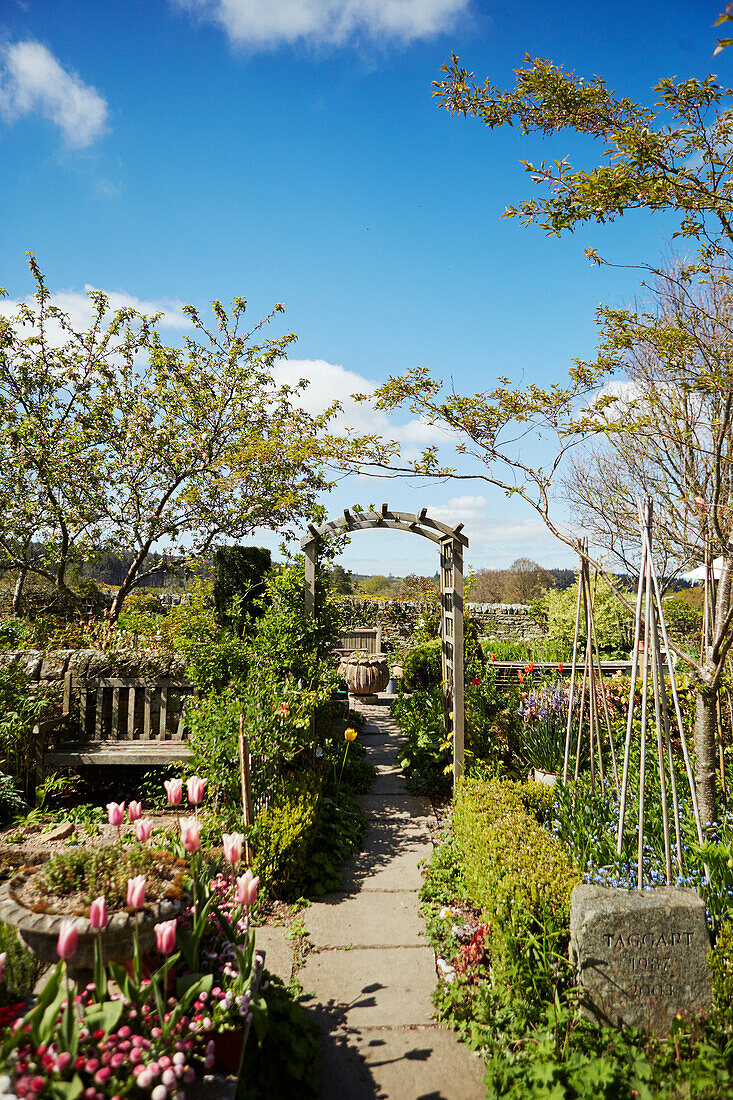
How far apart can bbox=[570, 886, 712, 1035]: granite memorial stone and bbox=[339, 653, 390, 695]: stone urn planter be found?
8.09m

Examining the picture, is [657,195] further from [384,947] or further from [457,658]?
[384,947]

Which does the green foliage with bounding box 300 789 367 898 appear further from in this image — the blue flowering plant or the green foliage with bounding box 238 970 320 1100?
the blue flowering plant

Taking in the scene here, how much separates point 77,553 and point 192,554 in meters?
2.13

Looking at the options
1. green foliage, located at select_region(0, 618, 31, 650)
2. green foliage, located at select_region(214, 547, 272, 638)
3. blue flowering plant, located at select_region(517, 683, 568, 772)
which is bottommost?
blue flowering plant, located at select_region(517, 683, 568, 772)

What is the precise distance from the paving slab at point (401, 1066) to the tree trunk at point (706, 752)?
2522 millimetres

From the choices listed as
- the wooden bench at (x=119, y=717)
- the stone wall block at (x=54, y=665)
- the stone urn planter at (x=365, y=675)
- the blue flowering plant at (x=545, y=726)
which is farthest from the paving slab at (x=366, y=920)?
the stone urn planter at (x=365, y=675)

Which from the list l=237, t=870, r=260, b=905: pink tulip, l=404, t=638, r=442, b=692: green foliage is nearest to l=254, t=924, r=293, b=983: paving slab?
l=237, t=870, r=260, b=905: pink tulip

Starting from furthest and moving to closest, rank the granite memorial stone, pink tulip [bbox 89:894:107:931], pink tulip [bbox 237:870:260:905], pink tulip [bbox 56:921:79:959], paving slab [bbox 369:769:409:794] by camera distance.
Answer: paving slab [bbox 369:769:409:794] < the granite memorial stone < pink tulip [bbox 237:870:260:905] < pink tulip [bbox 89:894:107:931] < pink tulip [bbox 56:921:79:959]

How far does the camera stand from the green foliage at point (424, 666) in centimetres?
921

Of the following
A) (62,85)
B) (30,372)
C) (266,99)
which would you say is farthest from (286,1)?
(30,372)

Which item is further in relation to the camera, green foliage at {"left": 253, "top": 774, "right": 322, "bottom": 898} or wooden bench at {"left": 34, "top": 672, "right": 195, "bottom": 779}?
wooden bench at {"left": 34, "top": 672, "right": 195, "bottom": 779}

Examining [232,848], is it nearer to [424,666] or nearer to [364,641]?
[424,666]

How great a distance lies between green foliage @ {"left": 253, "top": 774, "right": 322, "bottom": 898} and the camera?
12.7ft

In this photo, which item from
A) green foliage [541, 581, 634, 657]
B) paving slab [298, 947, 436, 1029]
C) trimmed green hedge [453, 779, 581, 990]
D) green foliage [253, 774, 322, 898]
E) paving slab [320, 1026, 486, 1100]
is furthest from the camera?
green foliage [541, 581, 634, 657]
